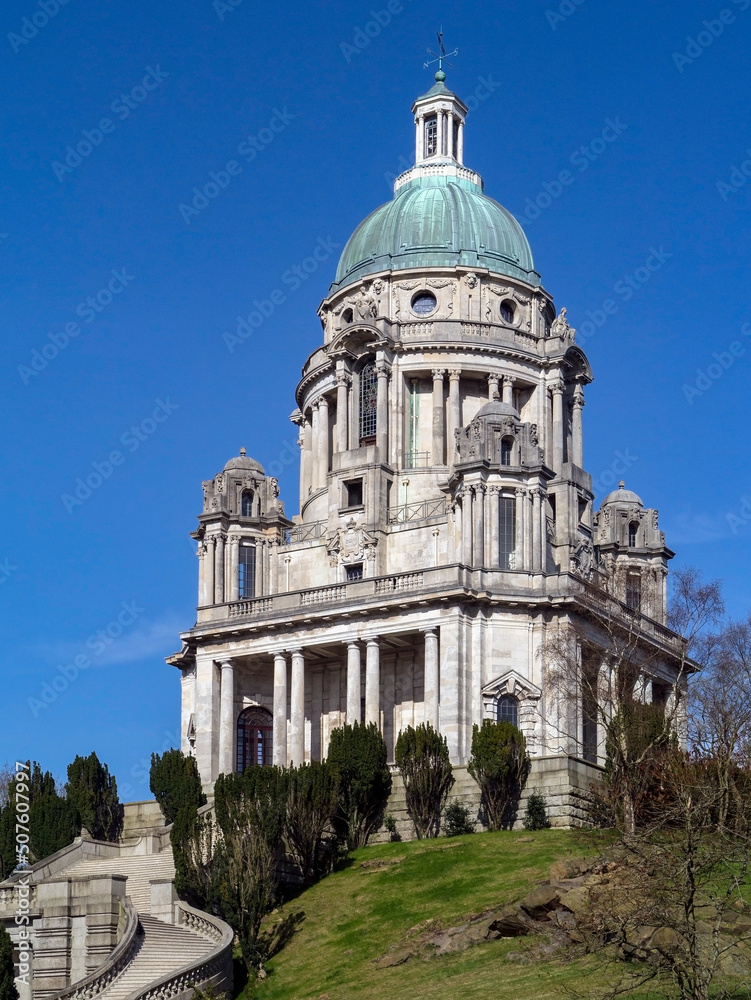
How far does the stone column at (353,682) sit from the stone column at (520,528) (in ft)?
26.5

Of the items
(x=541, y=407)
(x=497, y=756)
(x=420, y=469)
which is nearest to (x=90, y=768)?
(x=497, y=756)

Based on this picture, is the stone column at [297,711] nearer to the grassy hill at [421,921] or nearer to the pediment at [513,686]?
the pediment at [513,686]

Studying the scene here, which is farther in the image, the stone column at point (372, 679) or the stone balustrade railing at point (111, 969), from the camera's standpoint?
the stone column at point (372, 679)

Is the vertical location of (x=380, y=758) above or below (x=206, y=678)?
below

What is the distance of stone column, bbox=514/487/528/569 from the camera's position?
78812mm

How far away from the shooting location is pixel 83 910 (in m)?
55.8

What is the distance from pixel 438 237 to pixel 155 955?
48.6m

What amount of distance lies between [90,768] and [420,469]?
23.2m

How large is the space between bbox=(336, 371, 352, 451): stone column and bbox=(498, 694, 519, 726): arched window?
17.9m

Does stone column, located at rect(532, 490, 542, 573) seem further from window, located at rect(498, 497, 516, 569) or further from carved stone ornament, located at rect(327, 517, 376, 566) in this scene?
carved stone ornament, located at rect(327, 517, 376, 566)

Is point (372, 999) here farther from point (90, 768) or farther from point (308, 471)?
point (308, 471)

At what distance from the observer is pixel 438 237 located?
304ft

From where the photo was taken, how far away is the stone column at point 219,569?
85062 mm

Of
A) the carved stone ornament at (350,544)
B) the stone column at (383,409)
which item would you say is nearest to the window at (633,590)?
the carved stone ornament at (350,544)
